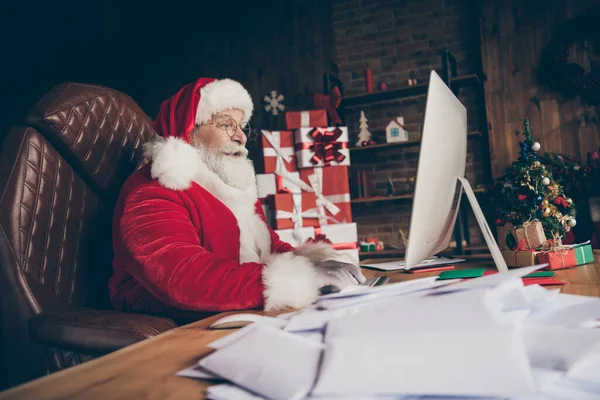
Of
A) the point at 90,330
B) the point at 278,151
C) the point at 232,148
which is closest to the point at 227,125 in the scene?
the point at 232,148

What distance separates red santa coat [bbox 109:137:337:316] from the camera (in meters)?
1.13

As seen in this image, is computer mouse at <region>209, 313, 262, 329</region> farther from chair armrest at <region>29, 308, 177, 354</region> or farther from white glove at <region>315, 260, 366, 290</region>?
chair armrest at <region>29, 308, 177, 354</region>

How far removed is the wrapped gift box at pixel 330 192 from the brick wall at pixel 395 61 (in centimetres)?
97

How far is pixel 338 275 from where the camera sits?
1082 millimetres

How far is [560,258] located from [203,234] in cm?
104

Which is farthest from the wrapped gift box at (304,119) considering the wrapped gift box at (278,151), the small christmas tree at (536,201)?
the small christmas tree at (536,201)

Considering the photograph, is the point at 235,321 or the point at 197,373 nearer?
the point at 197,373

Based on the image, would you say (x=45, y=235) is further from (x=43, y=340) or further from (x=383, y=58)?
(x=383, y=58)

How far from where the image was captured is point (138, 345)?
0.77 m

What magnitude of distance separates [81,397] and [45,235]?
103 cm

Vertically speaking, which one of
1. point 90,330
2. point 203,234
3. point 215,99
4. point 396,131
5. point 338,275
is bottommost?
point 90,330

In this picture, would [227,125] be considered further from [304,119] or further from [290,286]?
[304,119]

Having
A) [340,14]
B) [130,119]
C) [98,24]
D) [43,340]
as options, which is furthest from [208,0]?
[43,340]

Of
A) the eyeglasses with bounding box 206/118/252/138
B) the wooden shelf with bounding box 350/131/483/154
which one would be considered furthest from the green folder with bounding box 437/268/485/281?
the wooden shelf with bounding box 350/131/483/154
